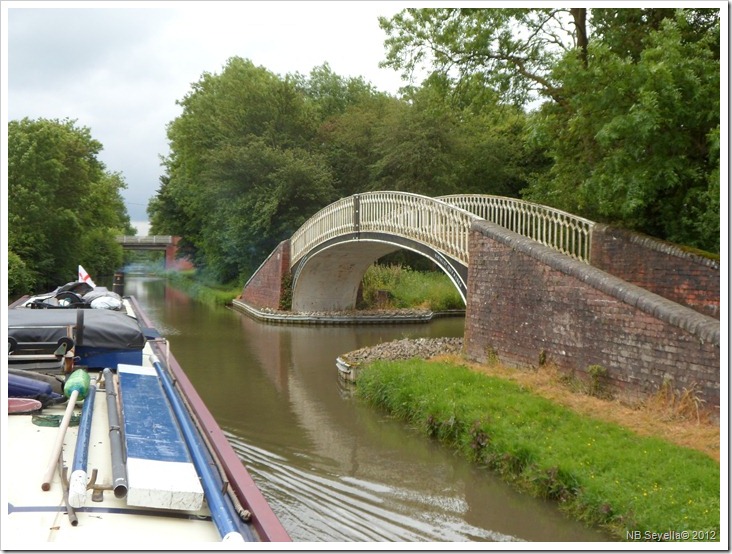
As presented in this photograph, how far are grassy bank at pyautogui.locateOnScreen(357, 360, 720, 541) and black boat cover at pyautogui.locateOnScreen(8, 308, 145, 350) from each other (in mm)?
3481

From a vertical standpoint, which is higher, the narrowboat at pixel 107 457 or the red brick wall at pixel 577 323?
the red brick wall at pixel 577 323

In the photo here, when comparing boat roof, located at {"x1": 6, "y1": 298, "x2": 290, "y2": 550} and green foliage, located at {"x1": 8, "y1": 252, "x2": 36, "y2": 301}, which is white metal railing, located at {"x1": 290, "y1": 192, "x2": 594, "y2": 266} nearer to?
boat roof, located at {"x1": 6, "y1": 298, "x2": 290, "y2": 550}

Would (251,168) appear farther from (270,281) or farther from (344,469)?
(344,469)

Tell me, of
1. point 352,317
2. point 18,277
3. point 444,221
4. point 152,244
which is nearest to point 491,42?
point 444,221

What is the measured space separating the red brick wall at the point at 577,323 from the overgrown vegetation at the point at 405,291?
11.6m

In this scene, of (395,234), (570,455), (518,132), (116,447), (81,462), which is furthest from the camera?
(518,132)

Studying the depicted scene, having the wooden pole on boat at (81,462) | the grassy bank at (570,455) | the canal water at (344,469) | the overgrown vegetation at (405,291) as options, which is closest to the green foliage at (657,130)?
the grassy bank at (570,455)

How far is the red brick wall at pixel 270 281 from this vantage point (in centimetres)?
2270

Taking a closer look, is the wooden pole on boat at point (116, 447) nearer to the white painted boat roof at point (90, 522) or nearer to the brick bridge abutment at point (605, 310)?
the white painted boat roof at point (90, 522)

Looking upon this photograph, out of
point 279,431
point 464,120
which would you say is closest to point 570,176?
point 279,431

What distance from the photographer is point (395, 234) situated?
50.8ft

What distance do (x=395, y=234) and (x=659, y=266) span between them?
6991mm

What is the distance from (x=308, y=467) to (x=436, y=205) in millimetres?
6855

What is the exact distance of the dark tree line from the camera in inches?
348
